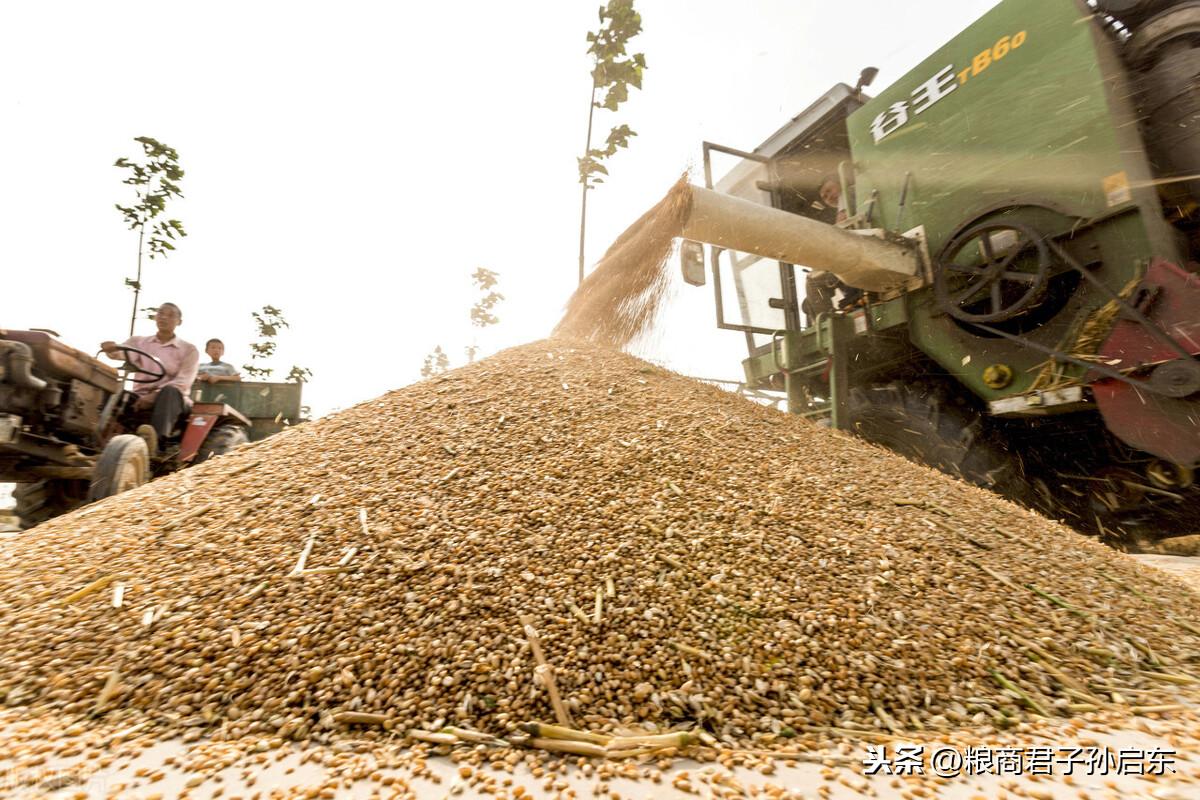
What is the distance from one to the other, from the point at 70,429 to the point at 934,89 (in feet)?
18.8

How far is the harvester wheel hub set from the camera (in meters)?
2.62

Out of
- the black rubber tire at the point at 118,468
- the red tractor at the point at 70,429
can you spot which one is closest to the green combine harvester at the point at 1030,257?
the black rubber tire at the point at 118,468

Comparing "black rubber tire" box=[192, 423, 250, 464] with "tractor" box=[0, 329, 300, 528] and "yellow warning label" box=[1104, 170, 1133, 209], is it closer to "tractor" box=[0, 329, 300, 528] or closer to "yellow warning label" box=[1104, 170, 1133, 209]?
"tractor" box=[0, 329, 300, 528]

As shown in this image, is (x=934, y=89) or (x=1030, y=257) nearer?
(x=1030, y=257)

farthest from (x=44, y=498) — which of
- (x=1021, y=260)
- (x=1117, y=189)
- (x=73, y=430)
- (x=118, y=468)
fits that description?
(x=1117, y=189)

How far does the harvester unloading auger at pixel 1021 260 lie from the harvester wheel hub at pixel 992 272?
0.01 meters

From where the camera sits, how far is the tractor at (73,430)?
263 cm

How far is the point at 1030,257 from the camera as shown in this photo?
2.75m

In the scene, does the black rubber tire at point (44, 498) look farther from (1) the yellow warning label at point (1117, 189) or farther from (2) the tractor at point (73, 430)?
(1) the yellow warning label at point (1117, 189)

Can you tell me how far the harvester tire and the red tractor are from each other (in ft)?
15.0

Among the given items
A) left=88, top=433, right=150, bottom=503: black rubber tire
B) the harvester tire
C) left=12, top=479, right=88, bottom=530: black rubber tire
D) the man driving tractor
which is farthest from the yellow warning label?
left=12, top=479, right=88, bottom=530: black rubber tire

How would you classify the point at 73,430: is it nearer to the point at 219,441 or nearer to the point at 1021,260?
the point at 219,441

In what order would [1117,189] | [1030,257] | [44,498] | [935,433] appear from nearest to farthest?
[1117,189] < [1030,257] < [44,498] < [935,433]

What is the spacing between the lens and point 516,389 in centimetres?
258
